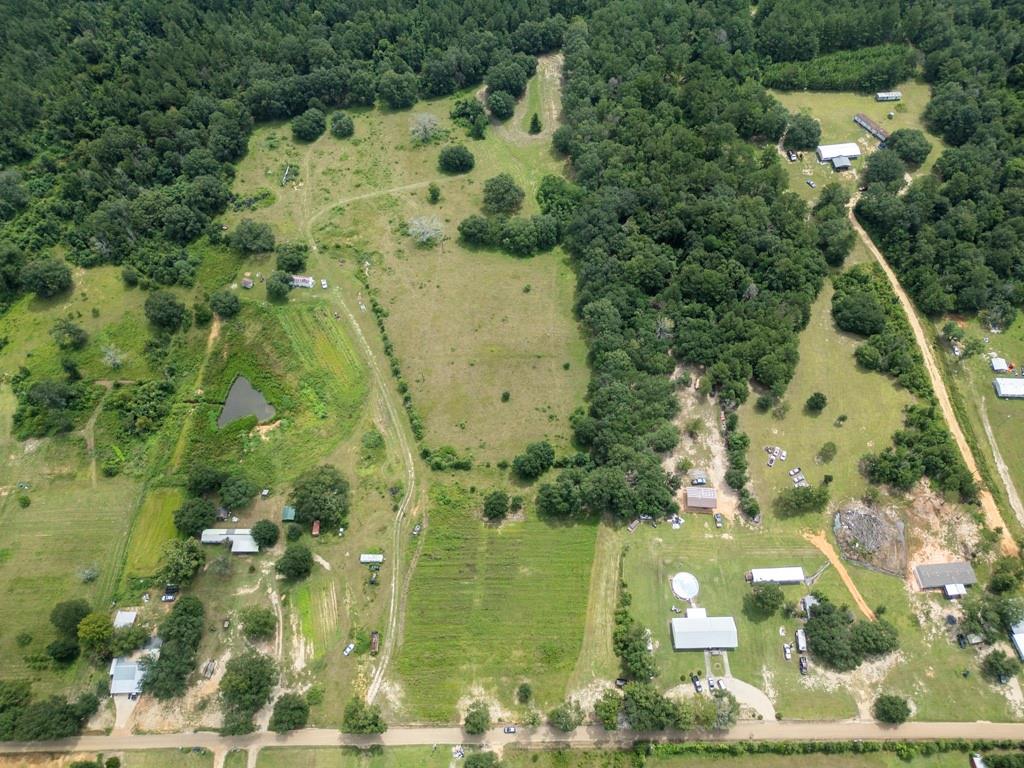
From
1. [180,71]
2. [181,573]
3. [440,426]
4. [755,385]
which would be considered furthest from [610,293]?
[180,71]

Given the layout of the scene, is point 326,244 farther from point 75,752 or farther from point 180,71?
point 75,752

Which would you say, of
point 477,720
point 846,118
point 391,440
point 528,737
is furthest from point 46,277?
point 846,118

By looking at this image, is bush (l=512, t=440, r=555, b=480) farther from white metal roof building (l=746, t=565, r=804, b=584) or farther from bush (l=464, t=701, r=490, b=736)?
white metal roof building (l=746, t=565, r=804, b=584)

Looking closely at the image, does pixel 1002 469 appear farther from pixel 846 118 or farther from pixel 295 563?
pixel 295 563

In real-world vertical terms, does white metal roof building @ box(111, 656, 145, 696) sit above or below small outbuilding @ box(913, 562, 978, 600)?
below

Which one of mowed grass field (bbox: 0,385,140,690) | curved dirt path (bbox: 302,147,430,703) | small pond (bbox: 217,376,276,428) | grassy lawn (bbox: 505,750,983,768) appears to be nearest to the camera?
grassy lawn (bbox: 505,750,983,768)

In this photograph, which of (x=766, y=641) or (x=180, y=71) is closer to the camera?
(x=766, y=641)

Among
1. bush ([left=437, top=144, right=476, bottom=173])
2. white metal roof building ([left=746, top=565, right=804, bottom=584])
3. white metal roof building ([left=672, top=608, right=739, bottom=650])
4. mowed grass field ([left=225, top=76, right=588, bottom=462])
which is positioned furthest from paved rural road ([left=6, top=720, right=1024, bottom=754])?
bush ([left=437, top=144, right=476, bottom=173])
